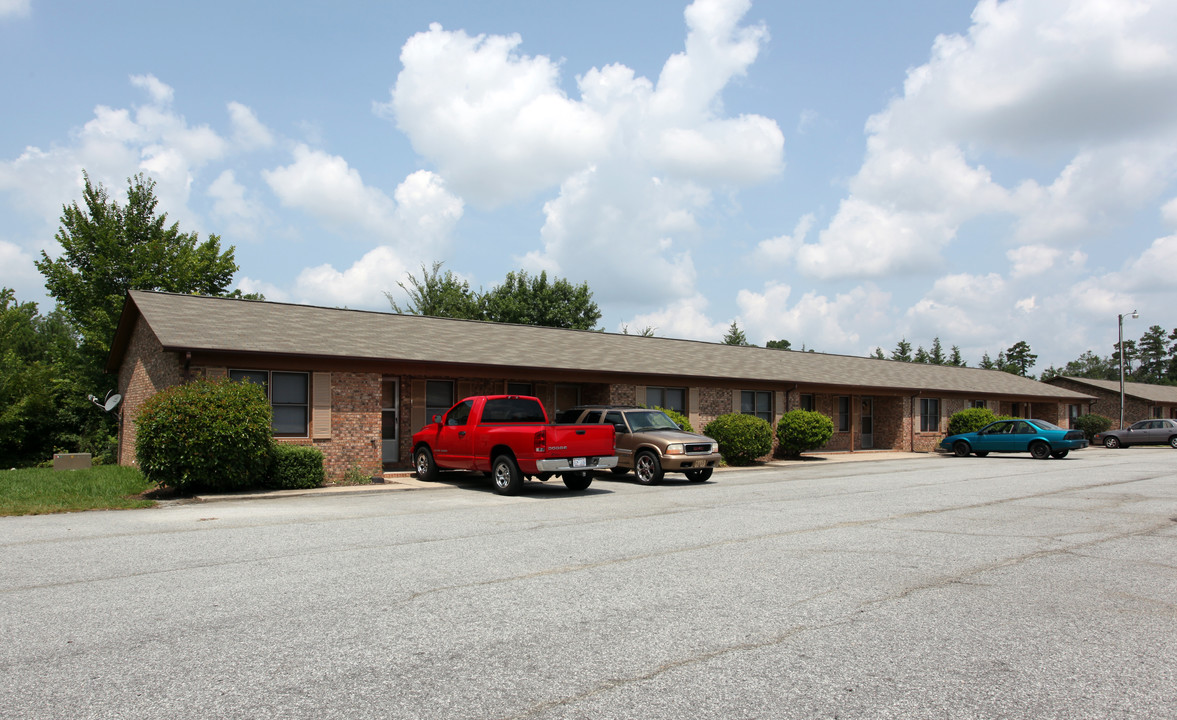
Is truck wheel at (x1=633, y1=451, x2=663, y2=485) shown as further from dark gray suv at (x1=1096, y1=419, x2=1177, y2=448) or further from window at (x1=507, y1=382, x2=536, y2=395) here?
dark gray suv at (x1=1096, y1=419, x2=1177, y2=448)

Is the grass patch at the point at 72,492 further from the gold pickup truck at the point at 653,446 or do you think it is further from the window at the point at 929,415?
the window at the point at 929,415

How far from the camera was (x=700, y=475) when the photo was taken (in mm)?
17750

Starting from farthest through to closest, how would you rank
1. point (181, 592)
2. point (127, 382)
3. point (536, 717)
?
1. point (127, 382)
2. point (181, 592)
3. point (536, 717)

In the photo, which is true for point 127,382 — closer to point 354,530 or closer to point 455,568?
point 354,530

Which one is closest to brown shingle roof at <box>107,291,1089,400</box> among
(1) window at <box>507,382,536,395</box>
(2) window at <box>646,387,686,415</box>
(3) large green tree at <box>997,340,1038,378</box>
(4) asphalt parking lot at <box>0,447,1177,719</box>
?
(2) window at <box>646,387,686,415</box>

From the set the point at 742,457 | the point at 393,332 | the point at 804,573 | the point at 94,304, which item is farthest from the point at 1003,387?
the point at 94,304

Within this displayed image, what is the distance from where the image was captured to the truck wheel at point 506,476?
571 inches

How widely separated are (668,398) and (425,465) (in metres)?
10.3

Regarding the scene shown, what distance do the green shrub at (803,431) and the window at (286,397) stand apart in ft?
54.2

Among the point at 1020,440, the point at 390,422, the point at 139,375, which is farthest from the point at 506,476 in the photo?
the point at 1020,440

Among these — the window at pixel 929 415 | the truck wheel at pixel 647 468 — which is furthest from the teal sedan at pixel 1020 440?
the truck wheel at pixel 647 468

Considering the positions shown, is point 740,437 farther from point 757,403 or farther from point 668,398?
point 757,403

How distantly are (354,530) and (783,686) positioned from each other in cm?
731

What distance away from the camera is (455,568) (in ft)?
24.8
